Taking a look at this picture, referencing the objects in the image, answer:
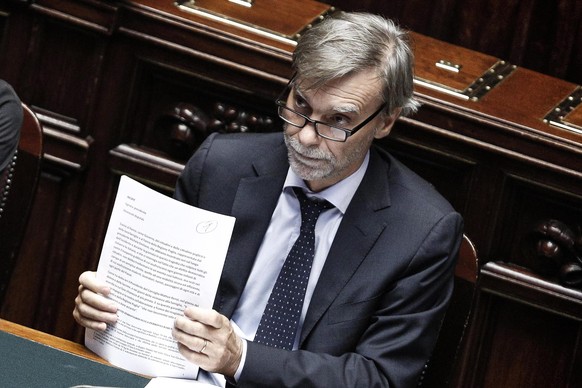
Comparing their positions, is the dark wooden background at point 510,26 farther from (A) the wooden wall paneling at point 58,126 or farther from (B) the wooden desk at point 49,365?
(B) the wooden desk at point 49,365

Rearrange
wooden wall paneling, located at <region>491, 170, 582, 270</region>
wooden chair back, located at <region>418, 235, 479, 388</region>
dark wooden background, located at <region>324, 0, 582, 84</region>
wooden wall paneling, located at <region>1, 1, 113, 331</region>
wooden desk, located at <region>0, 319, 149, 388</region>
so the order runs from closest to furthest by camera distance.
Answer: wooden desk, located at <region>0, 319, 149, 388</region> → wooden chair back, located at <region>418, 235, 479, 388</region> → wooden wall paneling, located at <region>491, 170, 582, 270</region> → wooden wall paneling, located at <region>1, 1, 113, 331</region> → dark wooden background, located at <region>324, 0, 582, 84</region>

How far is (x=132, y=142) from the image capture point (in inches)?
138

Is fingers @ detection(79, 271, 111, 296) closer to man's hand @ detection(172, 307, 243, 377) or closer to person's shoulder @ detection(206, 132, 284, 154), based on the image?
man's hand @ detection(172, 307, 243, 377)

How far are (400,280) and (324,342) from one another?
0.68 ft

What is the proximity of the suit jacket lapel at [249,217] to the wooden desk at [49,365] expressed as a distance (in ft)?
1.31

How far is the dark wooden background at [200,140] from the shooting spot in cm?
323

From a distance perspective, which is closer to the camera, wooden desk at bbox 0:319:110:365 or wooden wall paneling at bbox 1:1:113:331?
wooden desk at bbox 0:319:110:365

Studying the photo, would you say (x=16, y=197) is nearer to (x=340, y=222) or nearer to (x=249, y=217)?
(x=249, y=217)

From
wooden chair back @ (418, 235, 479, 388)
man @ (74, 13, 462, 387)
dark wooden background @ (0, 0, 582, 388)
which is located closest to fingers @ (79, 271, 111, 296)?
man @ (74, 13, 462, 387)

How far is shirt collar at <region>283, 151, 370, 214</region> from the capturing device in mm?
2646

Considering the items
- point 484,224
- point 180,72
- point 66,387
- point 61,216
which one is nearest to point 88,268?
point 61,216

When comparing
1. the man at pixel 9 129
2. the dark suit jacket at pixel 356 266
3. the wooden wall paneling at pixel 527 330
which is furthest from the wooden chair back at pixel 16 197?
the wooden wall paneling at pixel 527 330

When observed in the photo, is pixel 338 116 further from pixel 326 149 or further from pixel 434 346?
pixel 434 346

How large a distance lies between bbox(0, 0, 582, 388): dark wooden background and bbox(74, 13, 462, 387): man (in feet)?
1.89
